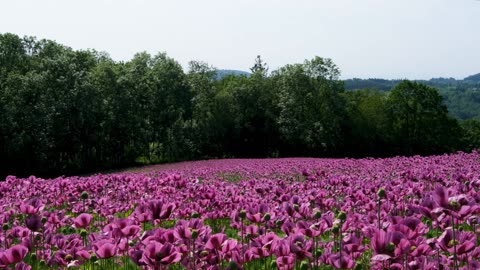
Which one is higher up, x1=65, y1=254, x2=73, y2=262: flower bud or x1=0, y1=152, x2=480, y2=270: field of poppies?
x1=0, y1=152, x2=480, y2=270: field of poppies

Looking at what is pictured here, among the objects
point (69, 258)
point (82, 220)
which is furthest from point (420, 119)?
point (69, 258)

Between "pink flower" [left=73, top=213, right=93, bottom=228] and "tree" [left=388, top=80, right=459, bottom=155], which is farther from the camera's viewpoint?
"tree" [left=388, top=80, right=459, bottom=155]

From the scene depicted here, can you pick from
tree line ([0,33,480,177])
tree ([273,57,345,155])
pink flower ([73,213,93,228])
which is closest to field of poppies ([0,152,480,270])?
pink flower ([73,213,93,228])

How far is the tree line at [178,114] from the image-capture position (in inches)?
1689

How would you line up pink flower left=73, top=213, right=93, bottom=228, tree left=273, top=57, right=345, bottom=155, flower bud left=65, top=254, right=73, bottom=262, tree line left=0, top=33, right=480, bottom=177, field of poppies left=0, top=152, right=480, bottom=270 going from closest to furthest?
field of poppies left=0, top=152, right=480, bottom=270 → flower bud left=65, top=254, right=73, bottom=262 → pink flower left=73, top=213, right=93, bottom=228 → tree line left=0, top=33, right=480, bottom=177 → tree left=273, top=57, right=345, bottom=155

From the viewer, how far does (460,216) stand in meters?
3.88

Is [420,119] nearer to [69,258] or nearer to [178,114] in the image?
[178,114]

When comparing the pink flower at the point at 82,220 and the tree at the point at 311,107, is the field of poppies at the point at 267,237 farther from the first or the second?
the tree at the point at 311,107

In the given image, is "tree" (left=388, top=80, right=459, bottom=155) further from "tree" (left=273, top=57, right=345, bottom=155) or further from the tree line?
"tree" (left=273, top=57, right=345, bottom=155)

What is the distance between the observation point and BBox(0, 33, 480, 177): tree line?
42.9 meters

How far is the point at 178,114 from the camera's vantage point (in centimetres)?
5144

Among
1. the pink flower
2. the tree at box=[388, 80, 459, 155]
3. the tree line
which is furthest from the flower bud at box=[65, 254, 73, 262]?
the tree at box=[388, 80, 459, 155]

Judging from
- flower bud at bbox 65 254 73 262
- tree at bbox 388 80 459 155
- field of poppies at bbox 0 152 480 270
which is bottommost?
flower bud at bbox 65 254 73 262

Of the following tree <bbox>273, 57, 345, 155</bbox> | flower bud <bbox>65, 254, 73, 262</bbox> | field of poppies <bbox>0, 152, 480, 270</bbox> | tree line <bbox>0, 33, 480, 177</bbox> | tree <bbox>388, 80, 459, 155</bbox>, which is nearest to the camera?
field of poppies <bbox>0, 152, 480, 270</bbox>
